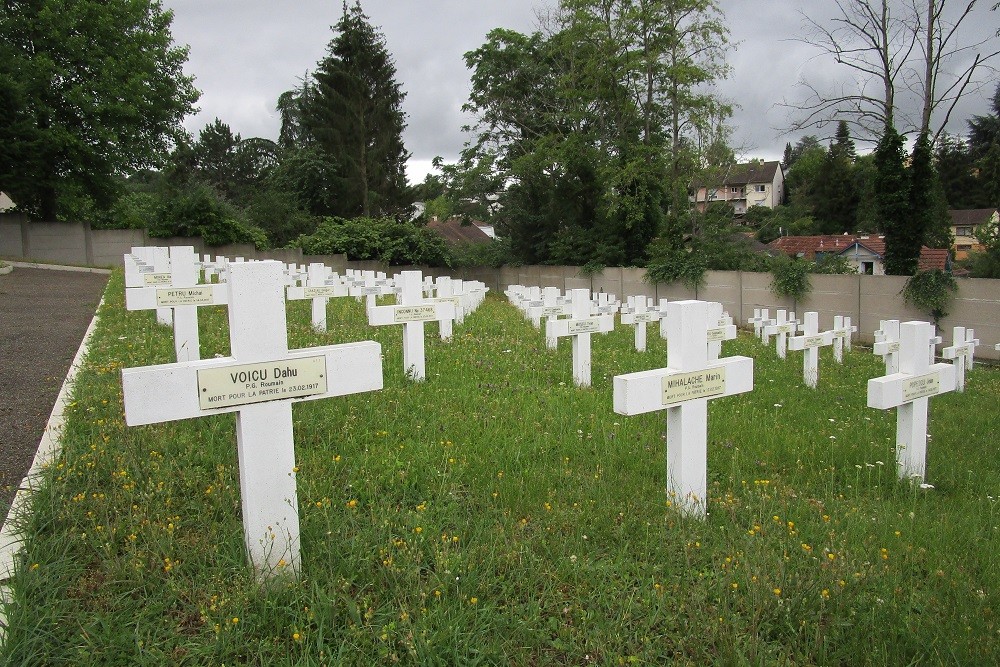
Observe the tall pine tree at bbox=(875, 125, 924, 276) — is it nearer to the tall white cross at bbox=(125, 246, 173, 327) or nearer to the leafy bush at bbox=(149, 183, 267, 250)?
the tall white cross at bbox=(125, 246, 173, 327)

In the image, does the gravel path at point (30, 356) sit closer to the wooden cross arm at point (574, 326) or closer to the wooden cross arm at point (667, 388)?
the wooden cross arm at point (667, 388)

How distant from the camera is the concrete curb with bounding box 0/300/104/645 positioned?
3149 millimetres

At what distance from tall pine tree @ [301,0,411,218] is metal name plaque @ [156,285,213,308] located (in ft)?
113

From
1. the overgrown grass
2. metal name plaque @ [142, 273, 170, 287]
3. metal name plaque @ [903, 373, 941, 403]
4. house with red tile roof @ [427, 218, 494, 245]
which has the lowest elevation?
the overgrown grass

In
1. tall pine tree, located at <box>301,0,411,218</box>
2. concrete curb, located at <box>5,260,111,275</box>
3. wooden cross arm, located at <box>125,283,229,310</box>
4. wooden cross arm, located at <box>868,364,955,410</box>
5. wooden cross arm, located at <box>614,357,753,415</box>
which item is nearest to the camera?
wooden cross arm, located at <box>614,357,753,415</box>

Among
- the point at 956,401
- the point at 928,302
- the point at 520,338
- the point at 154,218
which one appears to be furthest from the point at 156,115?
the point at 956,401

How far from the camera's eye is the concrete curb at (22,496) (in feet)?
10.3

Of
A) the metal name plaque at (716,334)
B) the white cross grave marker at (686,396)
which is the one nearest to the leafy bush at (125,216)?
the metal name plaque at (716,334)

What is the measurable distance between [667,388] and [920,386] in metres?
2.49

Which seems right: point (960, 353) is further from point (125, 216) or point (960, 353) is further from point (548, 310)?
point (125, 216)

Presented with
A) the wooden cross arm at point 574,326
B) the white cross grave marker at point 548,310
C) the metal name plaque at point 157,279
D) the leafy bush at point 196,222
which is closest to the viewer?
the wooden cross arm at point 574,326

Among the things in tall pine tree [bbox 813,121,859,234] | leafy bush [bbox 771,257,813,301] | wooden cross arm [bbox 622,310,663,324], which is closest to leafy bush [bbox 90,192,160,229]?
leafy bush [bbox 771,257,813,301]

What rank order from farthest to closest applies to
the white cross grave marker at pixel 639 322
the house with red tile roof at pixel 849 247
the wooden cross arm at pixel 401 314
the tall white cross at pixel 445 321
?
the house with red tile roof at pixel 849 247 → the white cross grave marker at pixel 639 322 → the tall white cross at pixel 445 321 → the wooden cross arm at pixel 401 314

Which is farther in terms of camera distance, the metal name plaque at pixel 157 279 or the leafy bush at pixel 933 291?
the leafy bush at pixel 933 291
